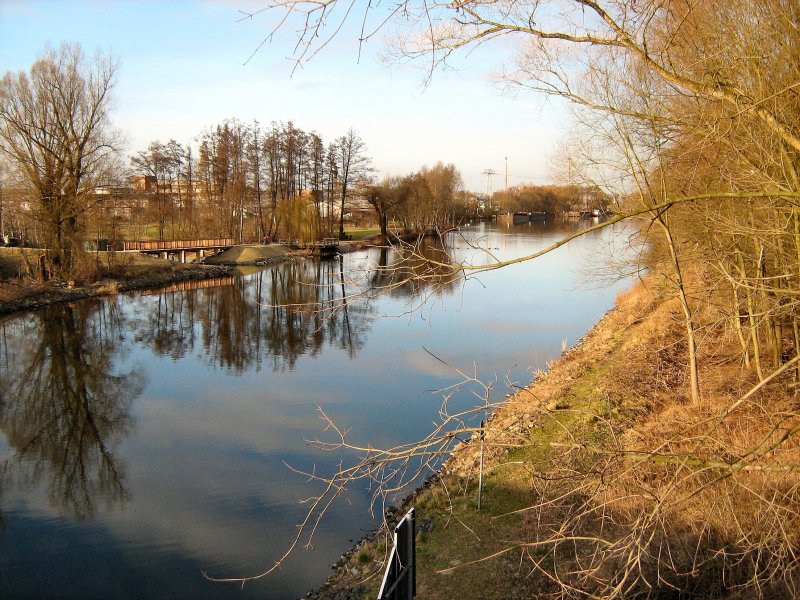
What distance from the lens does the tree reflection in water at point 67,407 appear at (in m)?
8.04

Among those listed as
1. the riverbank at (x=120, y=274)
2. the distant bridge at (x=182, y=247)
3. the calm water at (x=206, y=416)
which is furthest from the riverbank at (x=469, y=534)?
the distant bridge at (x=182, y=247)

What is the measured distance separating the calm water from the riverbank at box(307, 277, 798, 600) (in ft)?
3.33

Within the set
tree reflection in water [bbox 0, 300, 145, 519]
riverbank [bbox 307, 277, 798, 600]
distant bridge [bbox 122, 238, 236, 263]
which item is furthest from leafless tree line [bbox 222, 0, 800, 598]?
distant bridge [bbox 122, 238, 236, 263]

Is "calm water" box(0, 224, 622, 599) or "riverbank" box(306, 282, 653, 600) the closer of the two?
"riverbank" box(306, 282, 653, 600)

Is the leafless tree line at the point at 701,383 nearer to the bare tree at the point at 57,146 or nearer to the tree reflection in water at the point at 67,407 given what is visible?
the tree reflection in water at the point at 67,407

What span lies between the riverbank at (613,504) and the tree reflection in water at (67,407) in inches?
156

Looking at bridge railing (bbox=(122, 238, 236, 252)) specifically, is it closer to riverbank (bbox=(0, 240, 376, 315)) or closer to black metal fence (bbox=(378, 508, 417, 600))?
riverbank (bbox=(0, 240, 376, 315))

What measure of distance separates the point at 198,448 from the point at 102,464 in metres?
1.23

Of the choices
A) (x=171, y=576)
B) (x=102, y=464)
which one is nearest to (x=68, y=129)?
(x=102, y=464)

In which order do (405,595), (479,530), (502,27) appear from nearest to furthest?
(405,595)
(502,27)
(479,530)

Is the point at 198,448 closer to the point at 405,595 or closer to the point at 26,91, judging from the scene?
the point at 405,595

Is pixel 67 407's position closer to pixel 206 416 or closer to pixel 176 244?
pixel 206 416

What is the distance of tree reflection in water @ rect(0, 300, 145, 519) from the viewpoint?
8.04 m

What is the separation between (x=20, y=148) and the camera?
21953mm
